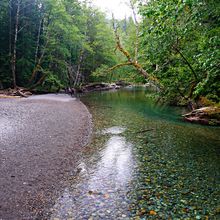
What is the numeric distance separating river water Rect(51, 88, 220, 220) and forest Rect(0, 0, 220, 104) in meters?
2.68

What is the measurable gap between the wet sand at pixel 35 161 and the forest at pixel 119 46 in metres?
5.50

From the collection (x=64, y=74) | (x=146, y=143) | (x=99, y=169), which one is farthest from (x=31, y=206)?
(x=64, y=74)

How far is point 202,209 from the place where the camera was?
5715 mm

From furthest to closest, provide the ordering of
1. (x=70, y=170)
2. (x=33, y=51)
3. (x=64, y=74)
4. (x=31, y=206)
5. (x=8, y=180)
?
(x=64, y=74)
(x=33, y=51)
(x=70, y=170)
(x=8, y=180)
(x=31, y=206)

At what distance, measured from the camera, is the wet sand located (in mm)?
A: 5521

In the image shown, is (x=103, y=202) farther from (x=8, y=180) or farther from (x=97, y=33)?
(x=97, y=33)

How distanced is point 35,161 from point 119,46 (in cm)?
1555

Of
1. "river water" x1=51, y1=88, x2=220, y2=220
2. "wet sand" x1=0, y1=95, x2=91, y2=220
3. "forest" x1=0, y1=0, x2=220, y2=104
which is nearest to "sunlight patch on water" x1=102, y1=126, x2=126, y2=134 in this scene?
"river water" x1=51, y1=88, x2=220, y2=220

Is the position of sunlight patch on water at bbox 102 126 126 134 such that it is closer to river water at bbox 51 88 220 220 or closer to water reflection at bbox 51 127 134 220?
river water at bbox 51 88 220 220

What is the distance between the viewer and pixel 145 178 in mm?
7449

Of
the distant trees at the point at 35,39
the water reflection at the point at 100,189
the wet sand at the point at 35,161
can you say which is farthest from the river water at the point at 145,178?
the distant trees at the point at 35,39

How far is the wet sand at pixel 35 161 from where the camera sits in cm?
552

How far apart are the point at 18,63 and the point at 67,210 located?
1255 inches

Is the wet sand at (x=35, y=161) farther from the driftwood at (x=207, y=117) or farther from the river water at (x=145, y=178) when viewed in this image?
the driftwood at (x=207, y=117)
